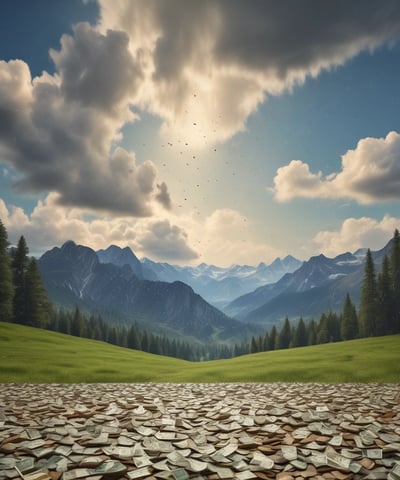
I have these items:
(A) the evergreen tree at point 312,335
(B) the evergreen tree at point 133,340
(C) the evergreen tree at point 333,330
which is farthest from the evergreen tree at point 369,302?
(B) the evergreen tree at point 133,340

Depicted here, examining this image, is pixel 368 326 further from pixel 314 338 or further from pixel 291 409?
pixel 291 409

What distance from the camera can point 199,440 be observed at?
8.39m

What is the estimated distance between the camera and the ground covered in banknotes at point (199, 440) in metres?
6.62

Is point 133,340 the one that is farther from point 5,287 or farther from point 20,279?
point 5,287

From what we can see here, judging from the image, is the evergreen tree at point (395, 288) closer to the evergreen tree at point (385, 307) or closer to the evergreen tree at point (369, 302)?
the evergreen tree at point (385, 307)

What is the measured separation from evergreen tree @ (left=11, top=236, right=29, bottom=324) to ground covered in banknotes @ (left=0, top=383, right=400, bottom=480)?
68080 millimetres

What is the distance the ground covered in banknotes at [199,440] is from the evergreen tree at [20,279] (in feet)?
223

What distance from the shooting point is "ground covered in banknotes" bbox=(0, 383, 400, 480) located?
6617 mm

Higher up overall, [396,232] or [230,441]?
[396,232]

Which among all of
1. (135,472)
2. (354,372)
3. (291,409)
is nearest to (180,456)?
(135,472)

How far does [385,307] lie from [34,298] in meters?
86.4

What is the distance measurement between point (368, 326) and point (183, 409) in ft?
268

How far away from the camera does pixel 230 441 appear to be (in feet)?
27.1

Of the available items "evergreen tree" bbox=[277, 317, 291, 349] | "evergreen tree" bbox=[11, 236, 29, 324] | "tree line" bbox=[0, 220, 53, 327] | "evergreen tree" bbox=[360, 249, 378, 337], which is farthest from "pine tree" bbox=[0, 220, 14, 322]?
"evergreen tree" bbox=[277, 317, 291, 349]
